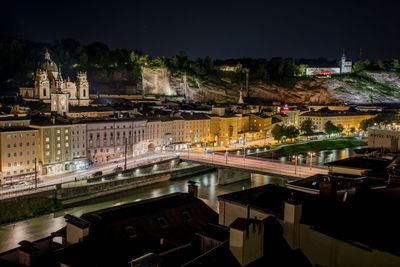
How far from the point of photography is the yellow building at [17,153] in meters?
28.9

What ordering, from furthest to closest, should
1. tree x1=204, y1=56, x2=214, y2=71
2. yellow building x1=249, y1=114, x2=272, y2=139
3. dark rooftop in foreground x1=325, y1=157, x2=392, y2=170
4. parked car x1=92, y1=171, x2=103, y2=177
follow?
tree x1=204, y1=56, x2=214, y2=71 < yellow building x1=249, y1=114, x2=272, y2=139 < parked car x1=92, y1=171, x2=103, y2=177 < dark rooftop in foreground x1=325, y1=157, x2=392, y2=170

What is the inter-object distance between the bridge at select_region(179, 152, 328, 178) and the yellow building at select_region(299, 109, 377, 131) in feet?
119

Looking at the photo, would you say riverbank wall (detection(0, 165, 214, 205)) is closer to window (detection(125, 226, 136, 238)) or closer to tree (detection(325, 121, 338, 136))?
window (detection(125, 226, 136, 238))

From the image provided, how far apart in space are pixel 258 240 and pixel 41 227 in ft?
60.0

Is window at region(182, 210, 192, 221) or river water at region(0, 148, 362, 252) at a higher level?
window at region(182, 210, 192, 221)

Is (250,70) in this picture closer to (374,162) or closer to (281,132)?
(281,132)

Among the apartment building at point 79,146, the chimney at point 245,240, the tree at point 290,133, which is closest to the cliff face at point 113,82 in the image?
the tree at point 290,133

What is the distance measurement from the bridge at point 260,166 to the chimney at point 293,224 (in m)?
18.8

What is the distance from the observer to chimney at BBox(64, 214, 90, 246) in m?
9.30

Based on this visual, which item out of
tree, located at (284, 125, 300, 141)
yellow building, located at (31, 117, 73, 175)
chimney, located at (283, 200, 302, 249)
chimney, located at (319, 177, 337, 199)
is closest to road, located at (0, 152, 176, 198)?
yellow building, located at (31, 117, 73, 175)

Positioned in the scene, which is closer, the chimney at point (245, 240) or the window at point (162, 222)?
the chimney at point (245, 240)

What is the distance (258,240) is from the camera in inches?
268

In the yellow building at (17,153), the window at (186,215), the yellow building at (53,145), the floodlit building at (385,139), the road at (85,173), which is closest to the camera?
the window at (186,215)

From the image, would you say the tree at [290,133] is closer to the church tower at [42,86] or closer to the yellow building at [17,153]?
the church tower at [42,86]
